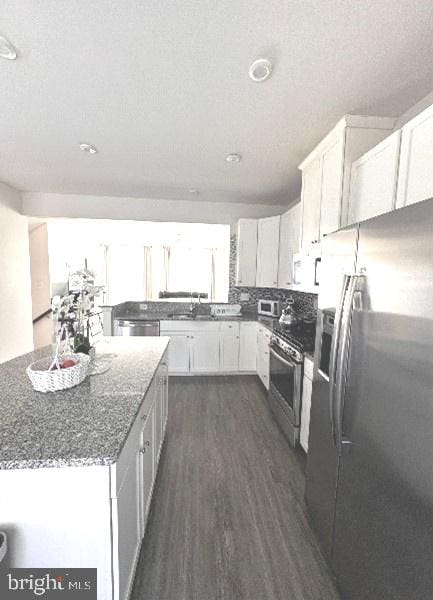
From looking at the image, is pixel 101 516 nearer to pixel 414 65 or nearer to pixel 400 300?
pixel 400 300

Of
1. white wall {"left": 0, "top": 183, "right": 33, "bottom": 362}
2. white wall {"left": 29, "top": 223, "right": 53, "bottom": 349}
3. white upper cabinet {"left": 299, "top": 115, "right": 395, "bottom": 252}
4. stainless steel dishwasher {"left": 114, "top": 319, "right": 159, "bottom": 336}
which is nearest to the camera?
white upper cabinet {"left": 299, "top": 115, "right": 395, "bottom": 252}

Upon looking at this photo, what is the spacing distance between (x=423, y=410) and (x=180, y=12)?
1787 mm

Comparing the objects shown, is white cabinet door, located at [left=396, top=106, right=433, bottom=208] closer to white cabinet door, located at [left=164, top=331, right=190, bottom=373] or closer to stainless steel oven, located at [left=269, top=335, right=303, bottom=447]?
stainless steel oven, located at [left=269, top=335, right=303, bottom=447]

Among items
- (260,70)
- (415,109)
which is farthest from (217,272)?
(260,70)

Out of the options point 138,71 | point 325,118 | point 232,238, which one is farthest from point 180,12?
point 232,238

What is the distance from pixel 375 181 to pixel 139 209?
11.0 feet

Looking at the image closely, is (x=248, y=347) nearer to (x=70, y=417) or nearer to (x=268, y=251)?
(x=268, y=251)

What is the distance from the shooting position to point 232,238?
4.22m

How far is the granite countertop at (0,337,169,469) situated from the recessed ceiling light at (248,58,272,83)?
1.82 m

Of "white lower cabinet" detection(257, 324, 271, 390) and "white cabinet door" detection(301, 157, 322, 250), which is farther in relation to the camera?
"white lower cabinet" detection(257, 324, 271, 390)

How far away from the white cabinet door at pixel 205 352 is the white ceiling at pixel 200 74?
233 cm

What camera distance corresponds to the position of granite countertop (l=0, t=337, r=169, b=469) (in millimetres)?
846

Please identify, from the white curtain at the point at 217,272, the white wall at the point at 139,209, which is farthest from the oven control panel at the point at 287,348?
the white curtain at the point at 217,272

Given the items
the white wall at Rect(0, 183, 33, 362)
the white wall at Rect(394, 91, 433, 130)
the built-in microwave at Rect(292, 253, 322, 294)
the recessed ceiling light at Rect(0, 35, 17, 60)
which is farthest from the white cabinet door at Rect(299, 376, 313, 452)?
the white wall at Rect(0, 183, 33, 362)
